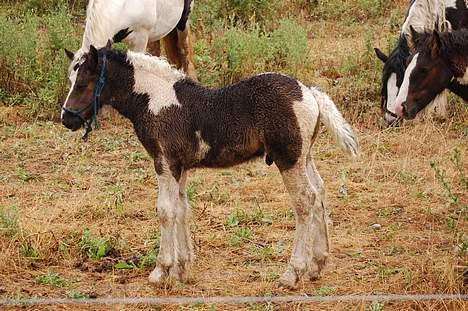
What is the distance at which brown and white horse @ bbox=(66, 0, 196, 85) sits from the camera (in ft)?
24.2

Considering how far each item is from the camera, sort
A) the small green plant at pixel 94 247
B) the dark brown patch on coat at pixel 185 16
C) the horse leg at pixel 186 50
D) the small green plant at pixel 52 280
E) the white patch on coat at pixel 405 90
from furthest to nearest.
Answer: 1. the horse leg at pixel 186 50
2. the dark brown patch on coat at pixel 185 16
3. the white patch on coat at pixel 405 90
4. the small green plant at pixel 94 247
5. the small green plant at pixel 52 280

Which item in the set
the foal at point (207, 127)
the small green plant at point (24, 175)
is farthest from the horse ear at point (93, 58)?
the small green plant at point (24, 175)

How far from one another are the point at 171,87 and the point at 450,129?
3938 mm

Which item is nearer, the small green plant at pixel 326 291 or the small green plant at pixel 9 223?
the small green plant at pixel 326 291

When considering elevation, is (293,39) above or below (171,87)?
below

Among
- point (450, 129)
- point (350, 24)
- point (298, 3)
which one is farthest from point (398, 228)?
point (298, 3)

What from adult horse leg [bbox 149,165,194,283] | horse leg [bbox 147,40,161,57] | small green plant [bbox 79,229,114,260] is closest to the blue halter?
adult horse leg [bbox 149,165,194,283]

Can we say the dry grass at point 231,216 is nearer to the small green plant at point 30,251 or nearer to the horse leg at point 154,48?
the small green plant at point 30,251

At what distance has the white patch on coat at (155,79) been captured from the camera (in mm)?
5172

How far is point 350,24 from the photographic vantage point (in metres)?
12.7

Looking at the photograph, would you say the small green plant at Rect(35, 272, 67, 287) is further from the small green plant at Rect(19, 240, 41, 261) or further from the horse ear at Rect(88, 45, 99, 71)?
the horse ear at Rect(88, 45, 99, 71)

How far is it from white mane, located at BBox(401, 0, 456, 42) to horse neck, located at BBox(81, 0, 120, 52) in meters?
2.57

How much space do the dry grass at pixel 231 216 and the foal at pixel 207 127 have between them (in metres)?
0.32

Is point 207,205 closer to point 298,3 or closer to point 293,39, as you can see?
point 293,39
